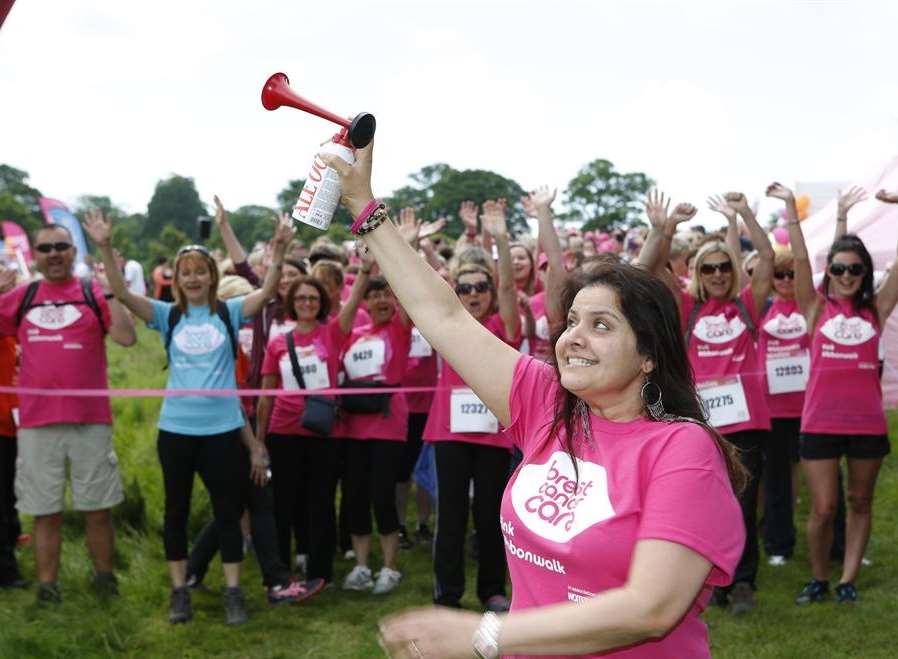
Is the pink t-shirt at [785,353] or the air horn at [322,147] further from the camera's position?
the pink t-shirt at [785,353]

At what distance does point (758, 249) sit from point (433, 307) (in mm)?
3548

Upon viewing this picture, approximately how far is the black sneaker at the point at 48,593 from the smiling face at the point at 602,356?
431 cm

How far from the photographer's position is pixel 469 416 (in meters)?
5.26

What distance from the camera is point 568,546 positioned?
78.5 inches

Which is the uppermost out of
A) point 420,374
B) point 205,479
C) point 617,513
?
point 617,513

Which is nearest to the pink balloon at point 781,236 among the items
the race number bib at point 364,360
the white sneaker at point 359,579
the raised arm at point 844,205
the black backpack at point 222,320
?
the raised arm at point 844,205

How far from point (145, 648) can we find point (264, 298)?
1.88 m

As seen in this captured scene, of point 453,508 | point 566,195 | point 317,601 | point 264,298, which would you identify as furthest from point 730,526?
point 566,195

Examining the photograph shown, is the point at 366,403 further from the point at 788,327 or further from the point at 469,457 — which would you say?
the point at 788,327

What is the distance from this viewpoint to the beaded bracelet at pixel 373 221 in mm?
2350

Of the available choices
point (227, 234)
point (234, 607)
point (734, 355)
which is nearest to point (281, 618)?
point (234, 607)

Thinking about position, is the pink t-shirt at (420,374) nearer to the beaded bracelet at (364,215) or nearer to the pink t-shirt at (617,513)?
the beaded bracelet at (364,215)

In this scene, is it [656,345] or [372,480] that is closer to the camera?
[656,345]

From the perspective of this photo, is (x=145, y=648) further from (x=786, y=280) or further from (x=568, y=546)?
(x=786, y=280)
